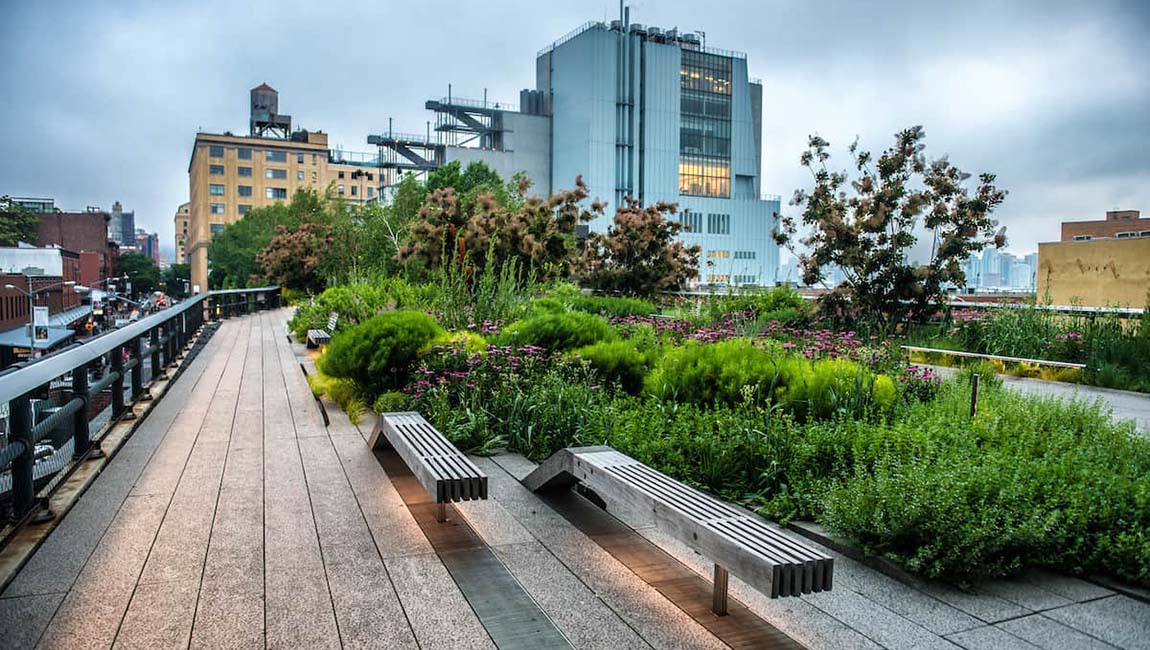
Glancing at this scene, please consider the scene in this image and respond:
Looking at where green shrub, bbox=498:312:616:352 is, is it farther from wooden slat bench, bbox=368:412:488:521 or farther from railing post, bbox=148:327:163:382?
railing post, bbox=148:327:163:382

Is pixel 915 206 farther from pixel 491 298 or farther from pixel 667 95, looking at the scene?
pixel 667 95

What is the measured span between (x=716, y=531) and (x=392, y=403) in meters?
4.65

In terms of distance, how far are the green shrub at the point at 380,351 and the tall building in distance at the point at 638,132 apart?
68493 mm

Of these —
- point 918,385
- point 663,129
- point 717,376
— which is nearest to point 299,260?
point 717,376

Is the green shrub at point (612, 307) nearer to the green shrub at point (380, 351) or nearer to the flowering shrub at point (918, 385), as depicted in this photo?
the green shrub at point (380, 351)

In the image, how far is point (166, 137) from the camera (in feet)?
517

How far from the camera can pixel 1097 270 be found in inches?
730

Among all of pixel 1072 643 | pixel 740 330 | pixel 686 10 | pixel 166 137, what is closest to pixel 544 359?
pixel 740 330

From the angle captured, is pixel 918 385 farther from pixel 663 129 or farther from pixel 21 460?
pixel 663 129

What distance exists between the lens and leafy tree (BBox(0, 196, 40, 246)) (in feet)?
225

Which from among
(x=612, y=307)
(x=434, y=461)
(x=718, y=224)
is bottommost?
(x=434, y=461)

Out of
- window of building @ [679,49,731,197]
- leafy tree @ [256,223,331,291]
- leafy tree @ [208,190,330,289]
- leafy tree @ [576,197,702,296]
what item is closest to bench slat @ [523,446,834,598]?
leafy tree @ [576,197,702,296]

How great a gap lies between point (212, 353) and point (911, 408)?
424 inches

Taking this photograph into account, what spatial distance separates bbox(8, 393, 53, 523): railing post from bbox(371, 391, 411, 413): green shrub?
303 cm
